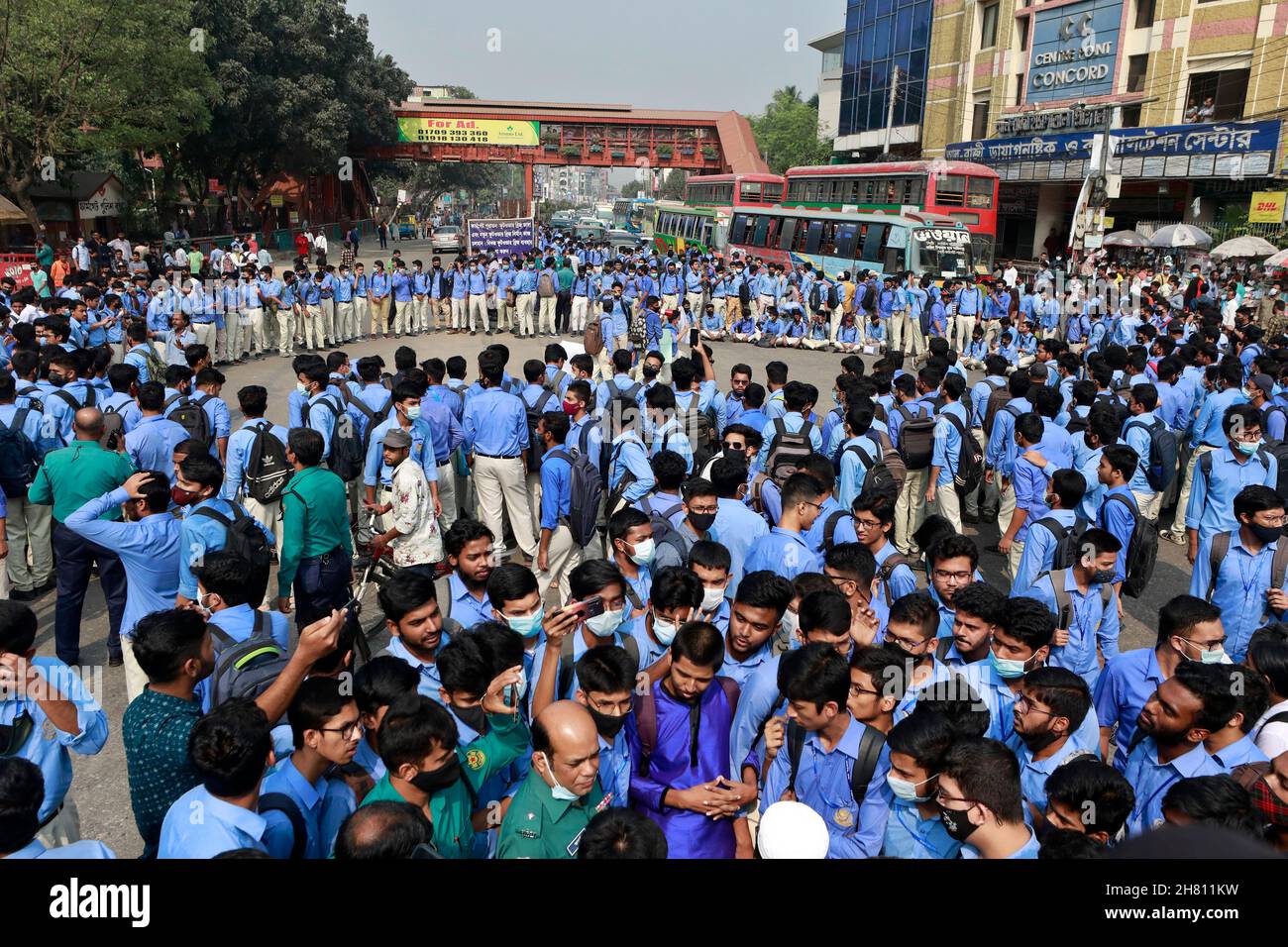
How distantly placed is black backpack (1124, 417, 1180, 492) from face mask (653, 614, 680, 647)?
Answer: 18.6 feet

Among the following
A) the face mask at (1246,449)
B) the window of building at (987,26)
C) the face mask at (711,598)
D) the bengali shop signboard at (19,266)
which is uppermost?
the window of building at (987,26)

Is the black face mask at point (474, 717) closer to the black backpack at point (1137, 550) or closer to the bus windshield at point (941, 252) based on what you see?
the black backpack at point (1137, 550)

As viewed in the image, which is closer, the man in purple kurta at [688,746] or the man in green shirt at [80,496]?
the man in purple kurta at [688,746]

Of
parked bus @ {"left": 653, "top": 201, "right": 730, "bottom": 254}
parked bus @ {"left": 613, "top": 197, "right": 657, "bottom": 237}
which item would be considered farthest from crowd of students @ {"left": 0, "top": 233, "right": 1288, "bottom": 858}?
parked bus @ {"left": 613, "top": 197, "right": 657, "bottom": 237}

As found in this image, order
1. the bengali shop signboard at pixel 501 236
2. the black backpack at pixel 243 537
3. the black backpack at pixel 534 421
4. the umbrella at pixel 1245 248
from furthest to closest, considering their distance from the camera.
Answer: the umbrella at pixel 1245 248 < the bengali shop signboard at pixel 501 236 < the black backpack at pixel 534 421 < the black backpack at pixel 243 537

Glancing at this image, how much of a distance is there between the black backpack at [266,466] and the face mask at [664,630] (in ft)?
12.1

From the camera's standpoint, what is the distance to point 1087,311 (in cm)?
1614

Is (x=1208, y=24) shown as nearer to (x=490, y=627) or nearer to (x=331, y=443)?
(x=331, y=443)

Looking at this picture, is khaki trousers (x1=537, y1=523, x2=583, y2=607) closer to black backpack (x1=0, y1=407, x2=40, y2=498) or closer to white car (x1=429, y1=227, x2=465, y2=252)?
black backpack (x1=0, y1=407, x2=40, y2=498)

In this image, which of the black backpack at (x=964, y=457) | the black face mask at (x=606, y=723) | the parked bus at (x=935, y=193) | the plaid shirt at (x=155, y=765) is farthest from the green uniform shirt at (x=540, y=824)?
the parked bus at (x=935, y=193)

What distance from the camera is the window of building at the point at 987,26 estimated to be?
3812cm

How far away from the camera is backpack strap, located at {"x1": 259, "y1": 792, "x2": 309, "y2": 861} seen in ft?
9.28

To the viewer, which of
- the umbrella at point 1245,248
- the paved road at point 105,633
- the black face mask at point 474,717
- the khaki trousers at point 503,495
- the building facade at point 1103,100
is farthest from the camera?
the building facade at point 1103,100

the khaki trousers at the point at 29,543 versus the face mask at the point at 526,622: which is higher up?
the face mask at the point at 526,622
